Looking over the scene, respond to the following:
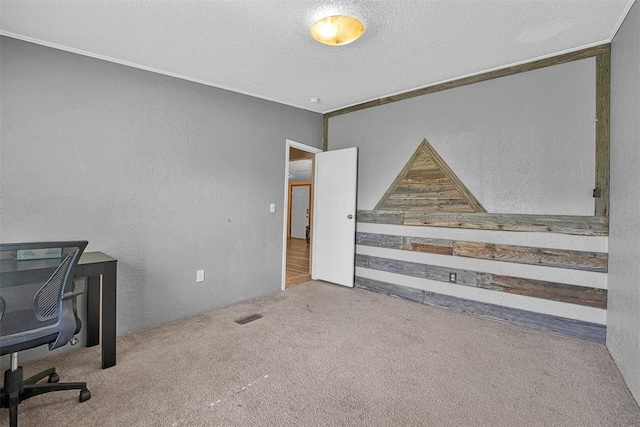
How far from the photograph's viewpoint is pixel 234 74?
3.10m

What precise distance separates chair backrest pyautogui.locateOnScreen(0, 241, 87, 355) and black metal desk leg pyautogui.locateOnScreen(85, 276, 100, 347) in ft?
2.79

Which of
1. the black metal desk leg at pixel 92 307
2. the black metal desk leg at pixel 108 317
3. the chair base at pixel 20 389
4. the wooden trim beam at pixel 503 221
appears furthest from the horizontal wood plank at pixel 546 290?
the black metal desk leg at pixel 92 307

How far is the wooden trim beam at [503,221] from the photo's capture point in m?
2.64

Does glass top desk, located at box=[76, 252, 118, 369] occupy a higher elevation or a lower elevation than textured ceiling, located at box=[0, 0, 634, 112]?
lower

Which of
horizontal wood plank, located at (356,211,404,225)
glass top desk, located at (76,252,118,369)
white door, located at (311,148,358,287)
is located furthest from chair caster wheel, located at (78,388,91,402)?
horizontal wood plank, located at (356,211,404,225)

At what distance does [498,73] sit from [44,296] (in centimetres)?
396

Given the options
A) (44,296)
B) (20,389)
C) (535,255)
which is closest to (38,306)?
(44,296)

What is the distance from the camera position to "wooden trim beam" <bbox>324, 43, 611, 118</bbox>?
103 inches

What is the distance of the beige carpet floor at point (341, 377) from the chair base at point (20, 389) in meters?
0.10

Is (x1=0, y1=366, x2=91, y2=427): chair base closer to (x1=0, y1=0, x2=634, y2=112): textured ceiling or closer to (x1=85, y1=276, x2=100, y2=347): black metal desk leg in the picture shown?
(x1=85, y1=276, x2=100, y2=347): black metal desk leg

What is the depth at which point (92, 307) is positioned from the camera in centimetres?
252

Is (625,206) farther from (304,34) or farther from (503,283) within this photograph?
(304,34)

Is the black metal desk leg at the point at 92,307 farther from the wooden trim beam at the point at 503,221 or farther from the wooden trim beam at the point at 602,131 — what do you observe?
the wooden trim beam at the point at 602,131

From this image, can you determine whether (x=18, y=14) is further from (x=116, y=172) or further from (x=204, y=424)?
(x=204, y=424)
